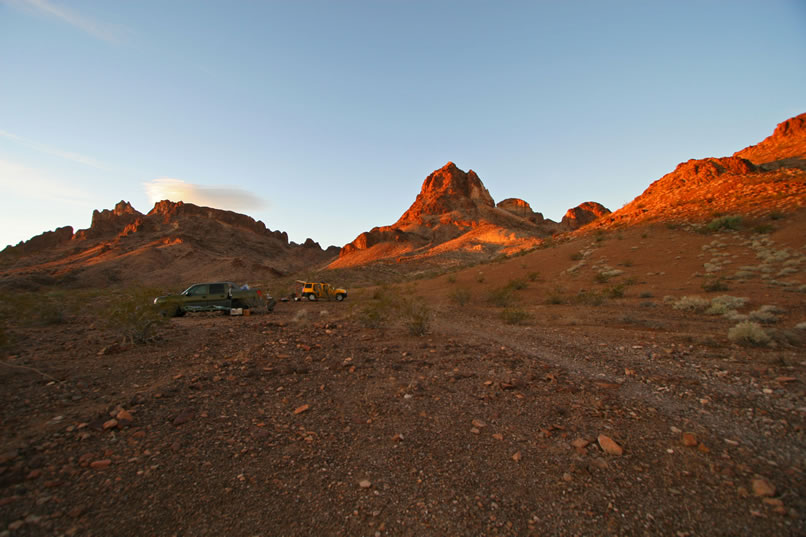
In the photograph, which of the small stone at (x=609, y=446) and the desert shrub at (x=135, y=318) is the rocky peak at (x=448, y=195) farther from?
the small stone at (x=609, y=446)

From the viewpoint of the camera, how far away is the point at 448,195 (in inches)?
4299

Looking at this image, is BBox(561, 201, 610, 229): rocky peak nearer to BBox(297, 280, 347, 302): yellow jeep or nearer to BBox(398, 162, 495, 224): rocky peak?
BBox(398, 162, 495, 224): rocky peak

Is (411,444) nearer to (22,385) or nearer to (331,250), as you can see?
(22,385)

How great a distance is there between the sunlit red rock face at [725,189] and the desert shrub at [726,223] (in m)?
2.35

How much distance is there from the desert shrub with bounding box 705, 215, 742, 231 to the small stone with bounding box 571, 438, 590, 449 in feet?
94.3

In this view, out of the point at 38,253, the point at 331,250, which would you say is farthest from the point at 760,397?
the point at 331,250

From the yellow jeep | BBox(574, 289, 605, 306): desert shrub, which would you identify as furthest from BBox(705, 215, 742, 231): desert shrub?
the yellow jeep

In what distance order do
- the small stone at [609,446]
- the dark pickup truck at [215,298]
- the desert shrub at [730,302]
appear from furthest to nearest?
the dark pickup truck at [215,298], the desert shrub at [730,302], the small stone at [609,446]

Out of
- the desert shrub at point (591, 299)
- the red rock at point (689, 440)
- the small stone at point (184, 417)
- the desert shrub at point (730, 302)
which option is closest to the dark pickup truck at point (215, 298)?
the small stone at point (184, 417)

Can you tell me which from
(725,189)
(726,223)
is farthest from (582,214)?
(726,223)

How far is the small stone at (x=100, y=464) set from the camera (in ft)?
10.0

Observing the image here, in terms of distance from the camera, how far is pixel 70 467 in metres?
3.05

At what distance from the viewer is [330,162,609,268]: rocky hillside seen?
242ft

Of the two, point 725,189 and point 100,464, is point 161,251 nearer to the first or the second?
point 100,464
